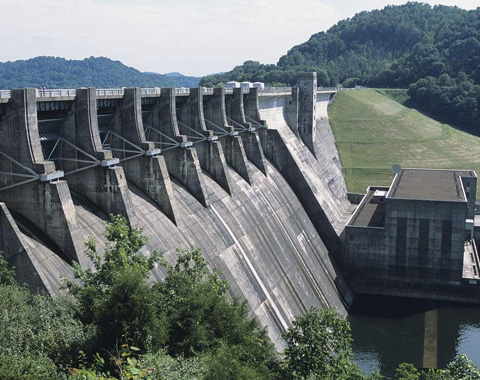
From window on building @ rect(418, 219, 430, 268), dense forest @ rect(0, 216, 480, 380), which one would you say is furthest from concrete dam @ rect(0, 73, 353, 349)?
window on building @ rect(418, 219, 430, 268)

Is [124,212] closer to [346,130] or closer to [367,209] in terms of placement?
[367,209]

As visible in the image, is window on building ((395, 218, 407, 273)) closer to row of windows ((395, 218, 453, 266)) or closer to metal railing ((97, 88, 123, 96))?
row of windows ((395, 218, 453, 266))

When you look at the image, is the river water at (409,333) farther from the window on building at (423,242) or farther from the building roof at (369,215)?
the building roof at (369,215)

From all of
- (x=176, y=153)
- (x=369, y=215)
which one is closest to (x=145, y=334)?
(x=176, y=153)

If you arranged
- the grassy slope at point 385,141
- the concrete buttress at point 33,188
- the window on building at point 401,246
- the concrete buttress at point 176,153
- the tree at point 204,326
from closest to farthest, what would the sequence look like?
the tree at point 204,326, the concrete buttress at point 33,188, the concrete buttress at point 176,153, the window on building at point 401,246, the grassy slope at point 385,141

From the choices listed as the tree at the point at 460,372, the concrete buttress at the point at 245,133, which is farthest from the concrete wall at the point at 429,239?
the tree at the point at 460,372

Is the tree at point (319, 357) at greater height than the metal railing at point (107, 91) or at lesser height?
lesser
